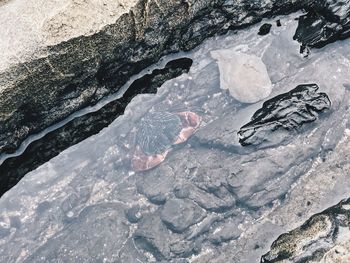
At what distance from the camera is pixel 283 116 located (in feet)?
15.6

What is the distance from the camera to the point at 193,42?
203 inches

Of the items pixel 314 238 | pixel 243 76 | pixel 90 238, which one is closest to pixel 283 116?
pixel 243 76

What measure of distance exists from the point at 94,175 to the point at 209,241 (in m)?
1.69

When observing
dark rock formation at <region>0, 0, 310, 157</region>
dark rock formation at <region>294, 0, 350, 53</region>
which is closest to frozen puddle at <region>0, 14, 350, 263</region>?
dark rock formation at <region>294, 0, 350, 53</region>

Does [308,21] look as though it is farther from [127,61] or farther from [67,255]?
[67,255]

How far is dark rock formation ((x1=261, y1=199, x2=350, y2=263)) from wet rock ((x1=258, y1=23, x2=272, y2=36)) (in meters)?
2.46

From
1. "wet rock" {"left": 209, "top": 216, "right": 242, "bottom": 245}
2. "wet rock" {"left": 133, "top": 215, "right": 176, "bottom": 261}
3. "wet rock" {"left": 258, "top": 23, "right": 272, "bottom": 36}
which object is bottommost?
"wet rock" {"left": 209, "top": 216, "right": 242, "bottom": 245}

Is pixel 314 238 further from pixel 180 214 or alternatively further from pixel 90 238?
pixel 90 238

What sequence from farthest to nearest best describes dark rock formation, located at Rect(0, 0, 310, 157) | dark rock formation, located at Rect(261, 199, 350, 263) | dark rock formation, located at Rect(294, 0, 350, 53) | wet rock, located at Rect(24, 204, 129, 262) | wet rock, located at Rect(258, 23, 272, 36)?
1. wet rock, located at Rect(258, 23, 272, 36)
2. dark rock formation, located at Rect(294, 0, 350, 53)
3. wet rock, located at Rect(24, 204, 129, 262)
4. dark rock formation, located at Rect(0, 0, 310, 157)
5. dark rock formation, located at Rect(261, 199, 350, 263)

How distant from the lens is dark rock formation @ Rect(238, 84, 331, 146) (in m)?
4.77

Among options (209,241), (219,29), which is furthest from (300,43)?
(209,241)

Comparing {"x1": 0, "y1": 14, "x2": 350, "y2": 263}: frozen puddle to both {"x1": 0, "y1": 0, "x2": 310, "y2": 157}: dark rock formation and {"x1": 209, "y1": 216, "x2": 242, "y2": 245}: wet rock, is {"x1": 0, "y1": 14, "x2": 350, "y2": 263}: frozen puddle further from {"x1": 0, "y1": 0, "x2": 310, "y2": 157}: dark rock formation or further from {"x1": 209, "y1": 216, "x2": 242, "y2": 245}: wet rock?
{"x1": 0, "y1": 0, "x2": 310, "y2": 157}: dark rock formation

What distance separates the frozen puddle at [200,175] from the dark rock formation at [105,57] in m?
0.32

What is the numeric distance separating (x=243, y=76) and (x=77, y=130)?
223 centimetres
